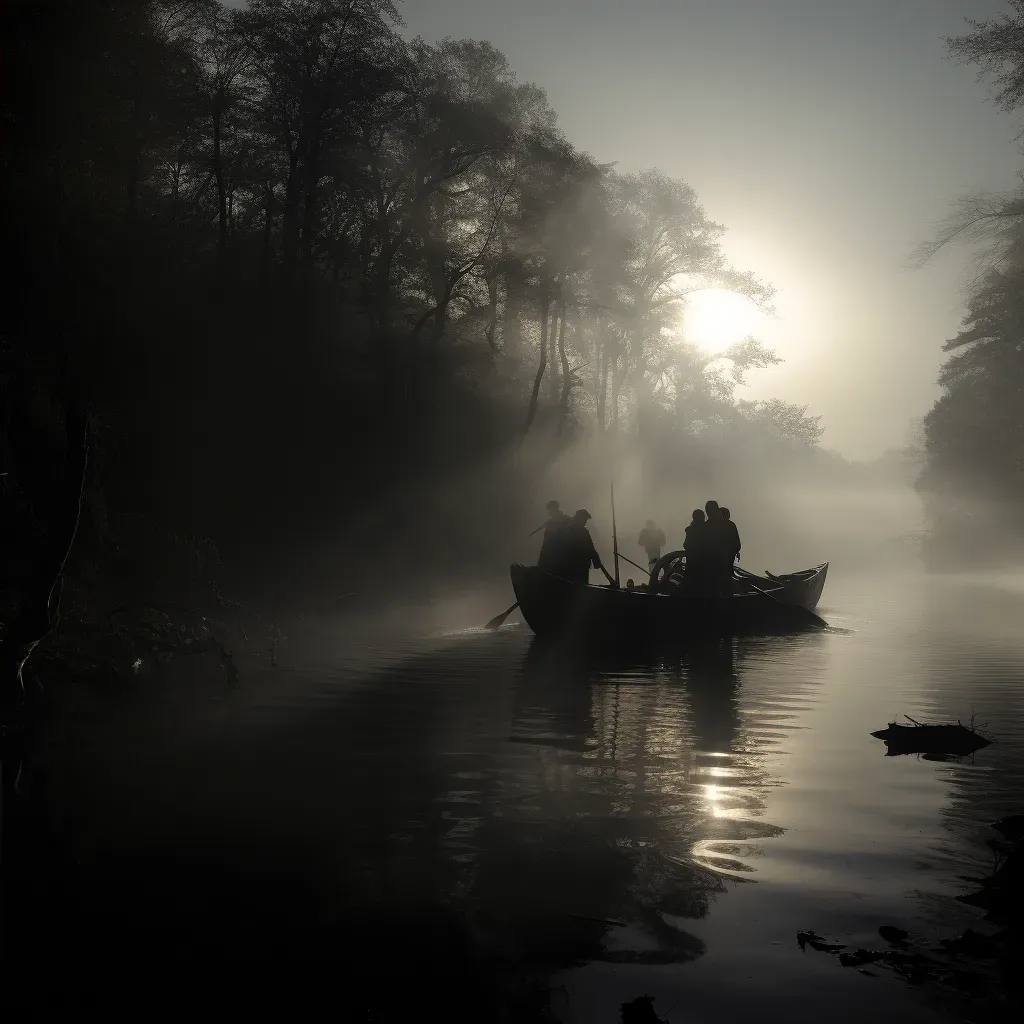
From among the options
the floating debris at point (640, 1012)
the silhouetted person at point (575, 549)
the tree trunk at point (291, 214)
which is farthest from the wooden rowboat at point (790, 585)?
the floating debris at point (640, 1012)

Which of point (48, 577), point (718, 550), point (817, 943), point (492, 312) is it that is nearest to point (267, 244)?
point (492, 312)

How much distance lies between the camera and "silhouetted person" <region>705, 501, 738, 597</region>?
19016mm

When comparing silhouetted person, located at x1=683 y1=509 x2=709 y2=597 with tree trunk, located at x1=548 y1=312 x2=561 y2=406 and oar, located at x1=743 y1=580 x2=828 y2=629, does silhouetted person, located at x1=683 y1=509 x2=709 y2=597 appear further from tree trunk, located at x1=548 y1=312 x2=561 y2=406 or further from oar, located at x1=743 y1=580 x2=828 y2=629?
tree trunk, located at x1=548 y1=312 x2=561 y2=406

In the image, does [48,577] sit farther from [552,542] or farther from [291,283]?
[291,283]

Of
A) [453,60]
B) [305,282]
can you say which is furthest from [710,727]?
[453,60]

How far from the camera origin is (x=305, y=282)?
1144 inches

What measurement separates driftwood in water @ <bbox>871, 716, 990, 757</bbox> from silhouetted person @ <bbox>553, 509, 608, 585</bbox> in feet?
32.4

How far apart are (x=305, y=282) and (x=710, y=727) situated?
22.3m

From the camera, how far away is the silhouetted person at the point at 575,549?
18.7 meters

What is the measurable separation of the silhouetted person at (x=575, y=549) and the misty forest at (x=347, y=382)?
6.08ft

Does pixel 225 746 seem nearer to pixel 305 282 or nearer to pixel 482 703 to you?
pixel 482 703

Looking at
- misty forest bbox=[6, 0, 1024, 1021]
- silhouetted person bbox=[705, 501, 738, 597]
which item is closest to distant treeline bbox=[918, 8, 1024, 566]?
misty forest bbox=[6, 0, 1024, 1021]

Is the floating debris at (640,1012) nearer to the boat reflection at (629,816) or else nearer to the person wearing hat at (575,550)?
the boat reflection at (629,816)

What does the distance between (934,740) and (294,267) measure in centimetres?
2474
